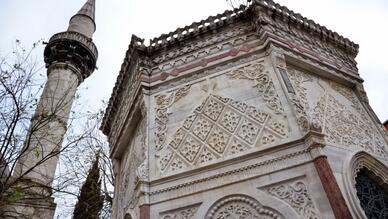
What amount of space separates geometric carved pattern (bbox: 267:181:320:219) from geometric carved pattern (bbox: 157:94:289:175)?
83cm

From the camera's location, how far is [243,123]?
607cm

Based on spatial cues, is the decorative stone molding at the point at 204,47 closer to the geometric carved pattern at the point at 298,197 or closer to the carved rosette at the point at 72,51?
the geometric carved pattern at the point at 298,197

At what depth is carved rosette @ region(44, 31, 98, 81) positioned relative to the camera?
41.7 feet

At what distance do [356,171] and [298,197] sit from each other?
157 centimetres

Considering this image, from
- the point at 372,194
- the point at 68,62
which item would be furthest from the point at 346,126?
the point at 68,62

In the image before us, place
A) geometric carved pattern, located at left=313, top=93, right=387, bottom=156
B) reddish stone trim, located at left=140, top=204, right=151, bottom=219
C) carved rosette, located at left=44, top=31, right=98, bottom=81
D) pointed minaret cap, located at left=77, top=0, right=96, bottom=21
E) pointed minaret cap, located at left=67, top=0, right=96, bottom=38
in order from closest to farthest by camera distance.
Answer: reddish stone trim, located at left=140, top=204, right=151, bottom=219, geometric carved pattern, located at left=313, top=93, right=387, bottom=156, carved rosette, located at left=44, top=31, right=98, bottom=81, pointed minaret cap, located at left=67, top=0, right=96, bottom=38, pointed minaret cap, located at left=77, top=0, right=96, bottom=21

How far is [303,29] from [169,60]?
343 centimetres

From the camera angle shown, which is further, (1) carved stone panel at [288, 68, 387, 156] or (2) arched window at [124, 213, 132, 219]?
(2) arched window at [124, 213, 132, 219]

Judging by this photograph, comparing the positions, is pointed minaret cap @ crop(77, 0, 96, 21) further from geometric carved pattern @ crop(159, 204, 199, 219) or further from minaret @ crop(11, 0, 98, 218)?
geometric carved pattern @ crop(159, 204, 199, 219)

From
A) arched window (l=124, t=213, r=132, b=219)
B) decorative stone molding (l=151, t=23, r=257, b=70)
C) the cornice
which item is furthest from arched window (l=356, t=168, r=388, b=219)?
arched window (l=124, t=213, r=132, b=219)

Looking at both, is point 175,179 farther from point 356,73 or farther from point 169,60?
point 356,73

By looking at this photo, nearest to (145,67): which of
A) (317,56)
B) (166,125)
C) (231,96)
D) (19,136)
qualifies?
(166,125)

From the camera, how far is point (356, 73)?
27.5ft

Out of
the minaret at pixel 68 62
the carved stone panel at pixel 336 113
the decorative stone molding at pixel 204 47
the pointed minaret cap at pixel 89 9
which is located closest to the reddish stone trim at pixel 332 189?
the carved stone panel at pixel 336 113
